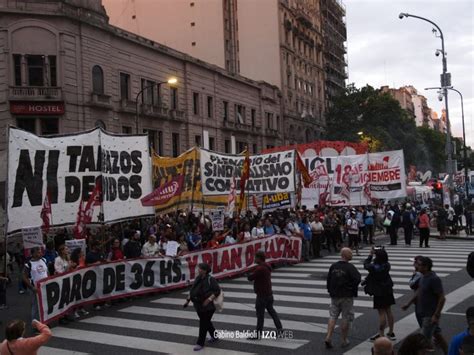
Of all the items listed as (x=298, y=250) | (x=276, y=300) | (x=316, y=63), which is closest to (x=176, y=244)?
(x=276, y=300)

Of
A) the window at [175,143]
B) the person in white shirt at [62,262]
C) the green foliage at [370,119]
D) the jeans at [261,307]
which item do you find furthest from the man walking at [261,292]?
the green foliage at [370,119]

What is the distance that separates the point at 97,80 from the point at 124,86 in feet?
11.3

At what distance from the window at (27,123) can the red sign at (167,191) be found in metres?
20.3

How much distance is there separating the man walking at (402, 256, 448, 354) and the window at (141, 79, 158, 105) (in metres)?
35.9

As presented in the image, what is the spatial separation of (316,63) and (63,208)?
71654 millimetres

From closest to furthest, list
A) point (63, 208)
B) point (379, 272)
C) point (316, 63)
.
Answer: point (379, 272) → point (63, 208) → point (316, 63)

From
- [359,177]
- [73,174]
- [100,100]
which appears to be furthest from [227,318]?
[100,100]

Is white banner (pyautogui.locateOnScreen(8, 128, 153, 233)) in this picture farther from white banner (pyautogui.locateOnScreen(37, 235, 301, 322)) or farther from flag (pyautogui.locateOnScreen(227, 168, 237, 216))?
flag (pyautogui.locateOnScreen(227, 168, 237, 216))

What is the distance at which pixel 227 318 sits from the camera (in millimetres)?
10500

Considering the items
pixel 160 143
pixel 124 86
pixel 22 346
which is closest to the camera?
pixel 22 346

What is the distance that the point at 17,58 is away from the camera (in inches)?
1293

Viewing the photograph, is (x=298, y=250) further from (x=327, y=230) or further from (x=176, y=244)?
(x=176, y=244)

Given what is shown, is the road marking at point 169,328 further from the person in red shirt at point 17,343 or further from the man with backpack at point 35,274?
the person in red shirt at point 17,343

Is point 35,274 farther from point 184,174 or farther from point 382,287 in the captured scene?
point 184,174
